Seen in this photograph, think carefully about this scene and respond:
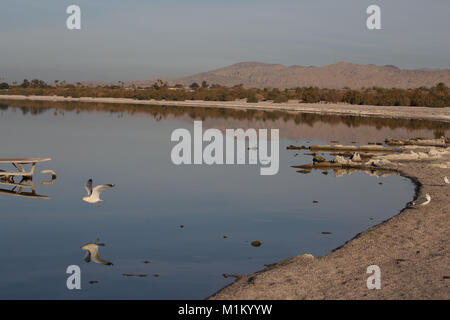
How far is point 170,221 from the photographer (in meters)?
11.9

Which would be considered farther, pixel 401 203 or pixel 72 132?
pixel 72 132

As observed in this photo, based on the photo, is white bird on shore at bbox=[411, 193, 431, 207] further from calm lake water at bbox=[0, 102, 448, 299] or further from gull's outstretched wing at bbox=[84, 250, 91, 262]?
gull's outstretched wing at bbox=[84, 250, 91, 262]

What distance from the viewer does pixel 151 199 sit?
14188mm

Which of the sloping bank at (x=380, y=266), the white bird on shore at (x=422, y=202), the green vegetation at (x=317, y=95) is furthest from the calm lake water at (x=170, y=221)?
the green vegetation at (x=317, y=95)

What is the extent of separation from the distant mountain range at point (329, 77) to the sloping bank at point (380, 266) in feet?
464

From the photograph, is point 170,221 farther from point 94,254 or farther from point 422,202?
point 422,202

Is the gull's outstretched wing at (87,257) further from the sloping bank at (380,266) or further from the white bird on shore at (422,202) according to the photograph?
the white bird on shore at (422,202)

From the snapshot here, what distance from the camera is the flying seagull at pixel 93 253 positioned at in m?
9.12

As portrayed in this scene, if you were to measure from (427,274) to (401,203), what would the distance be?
6.21m

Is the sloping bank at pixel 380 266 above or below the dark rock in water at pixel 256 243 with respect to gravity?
above

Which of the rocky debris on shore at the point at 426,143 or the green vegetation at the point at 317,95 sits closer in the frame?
the rocky debris on shore at the point at 426,143

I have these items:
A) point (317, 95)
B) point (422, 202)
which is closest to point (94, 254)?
point (422, 202)
